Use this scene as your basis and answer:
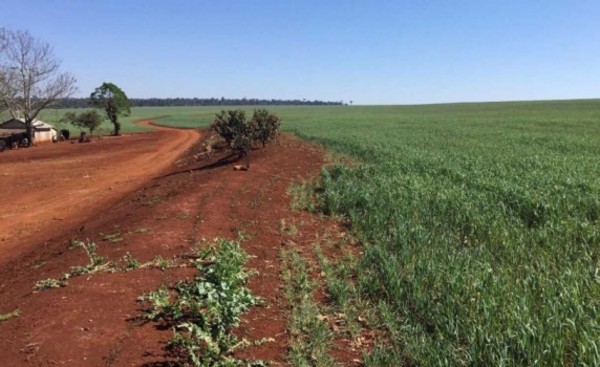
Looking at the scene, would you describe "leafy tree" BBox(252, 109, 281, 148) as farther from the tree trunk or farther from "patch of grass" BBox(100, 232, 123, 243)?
the tree trunk

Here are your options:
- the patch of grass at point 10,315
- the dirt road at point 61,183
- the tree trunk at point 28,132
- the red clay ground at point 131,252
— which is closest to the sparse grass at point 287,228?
the red clay ground at point 131,252

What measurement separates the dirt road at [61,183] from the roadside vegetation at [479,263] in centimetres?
707

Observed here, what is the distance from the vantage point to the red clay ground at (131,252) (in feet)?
16.9

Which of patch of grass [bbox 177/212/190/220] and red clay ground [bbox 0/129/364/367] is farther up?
patch of grass [bbox 177/212/190/220]

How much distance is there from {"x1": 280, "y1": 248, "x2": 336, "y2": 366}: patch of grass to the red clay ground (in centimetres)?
14

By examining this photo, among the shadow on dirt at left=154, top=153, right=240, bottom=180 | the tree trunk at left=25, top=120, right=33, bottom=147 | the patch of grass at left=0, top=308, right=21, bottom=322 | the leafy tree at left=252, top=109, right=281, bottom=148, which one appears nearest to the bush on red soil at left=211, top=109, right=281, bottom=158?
the leafy tree at left=252, top=109, right=281, bottom=148

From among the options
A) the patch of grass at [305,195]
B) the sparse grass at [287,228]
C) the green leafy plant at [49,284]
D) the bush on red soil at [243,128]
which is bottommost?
the sparse grass at [287,228]

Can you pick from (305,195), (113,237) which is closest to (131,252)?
(113,237)

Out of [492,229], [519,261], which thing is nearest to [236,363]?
[519,261]

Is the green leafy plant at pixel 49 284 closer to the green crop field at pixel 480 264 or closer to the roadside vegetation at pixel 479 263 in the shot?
the roadside vegetation at pixel 479 263

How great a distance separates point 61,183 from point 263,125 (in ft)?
31.8

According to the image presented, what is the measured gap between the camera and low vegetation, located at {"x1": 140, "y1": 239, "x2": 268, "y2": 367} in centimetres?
494

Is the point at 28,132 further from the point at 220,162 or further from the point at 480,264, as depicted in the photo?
the point at 480,264

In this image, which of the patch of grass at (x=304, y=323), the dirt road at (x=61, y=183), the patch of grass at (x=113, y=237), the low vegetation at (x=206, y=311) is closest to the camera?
the low vegetation at (x=206, y=311)
